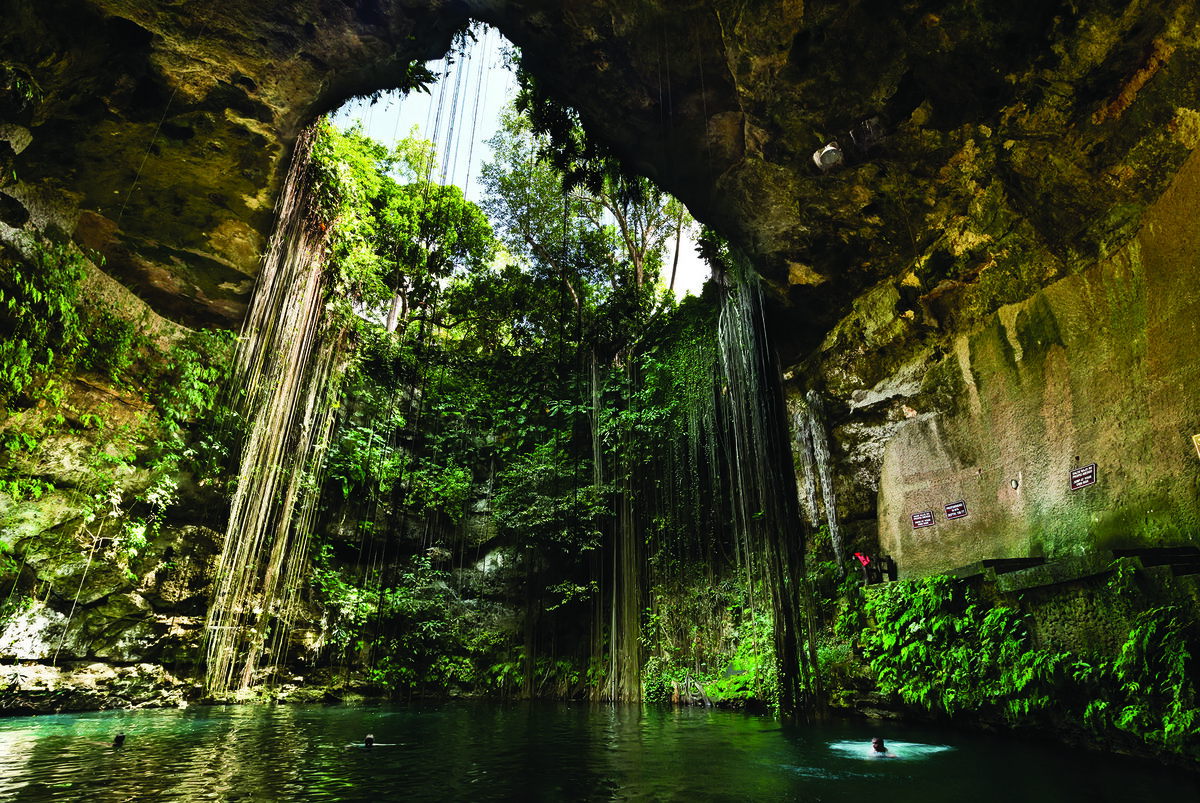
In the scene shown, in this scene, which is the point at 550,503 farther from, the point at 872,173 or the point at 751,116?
the point at 872,173

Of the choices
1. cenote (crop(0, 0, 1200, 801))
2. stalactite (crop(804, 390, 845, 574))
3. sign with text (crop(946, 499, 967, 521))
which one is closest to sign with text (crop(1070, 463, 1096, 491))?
cenote (crop(0, 0, 1200, 801))

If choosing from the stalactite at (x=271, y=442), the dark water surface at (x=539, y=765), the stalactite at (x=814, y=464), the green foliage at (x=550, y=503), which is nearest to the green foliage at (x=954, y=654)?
the dark water surface at (x=539, y=765)

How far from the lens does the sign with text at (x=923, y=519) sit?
6.35 m

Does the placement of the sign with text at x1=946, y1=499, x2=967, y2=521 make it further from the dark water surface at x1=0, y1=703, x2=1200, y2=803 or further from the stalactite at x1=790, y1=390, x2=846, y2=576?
the dark water surface at x1=0, y1=703, x2=1200, y2=803

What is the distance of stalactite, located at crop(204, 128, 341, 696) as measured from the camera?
7.89 metres

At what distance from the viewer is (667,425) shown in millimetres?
10516

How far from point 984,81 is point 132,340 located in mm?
9753

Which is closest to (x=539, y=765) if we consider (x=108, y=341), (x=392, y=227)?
(x=108, y=341)

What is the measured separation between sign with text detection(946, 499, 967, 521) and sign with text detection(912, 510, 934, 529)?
21 cm

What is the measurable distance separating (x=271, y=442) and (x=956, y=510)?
344 inches

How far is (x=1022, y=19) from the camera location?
4980mm

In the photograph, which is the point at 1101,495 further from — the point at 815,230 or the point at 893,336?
the point at 815,230

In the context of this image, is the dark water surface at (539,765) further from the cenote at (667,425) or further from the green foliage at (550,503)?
the green foliage at (550,503)

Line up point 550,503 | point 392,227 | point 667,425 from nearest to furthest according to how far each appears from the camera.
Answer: point 667,425 < point 550,503 < point 392,227
